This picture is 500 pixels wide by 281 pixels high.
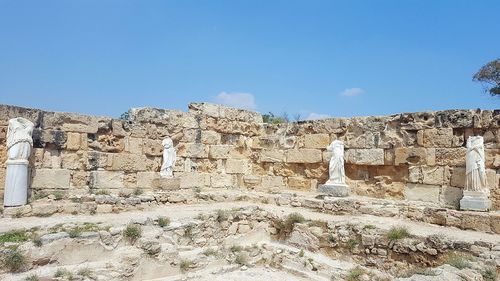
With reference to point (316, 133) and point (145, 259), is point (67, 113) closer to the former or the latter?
point (145, 259)

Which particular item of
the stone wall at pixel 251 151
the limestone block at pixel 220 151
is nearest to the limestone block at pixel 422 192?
the stone wall at pixel 251 151

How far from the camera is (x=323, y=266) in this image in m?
8.61

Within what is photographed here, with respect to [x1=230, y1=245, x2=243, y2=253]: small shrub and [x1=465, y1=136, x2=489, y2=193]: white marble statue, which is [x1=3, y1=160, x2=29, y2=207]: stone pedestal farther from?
[x1=465, y1=136, x2=489, y2=193]: white marble statue

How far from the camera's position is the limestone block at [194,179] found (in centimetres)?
1195

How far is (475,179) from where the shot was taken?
29.1 feet

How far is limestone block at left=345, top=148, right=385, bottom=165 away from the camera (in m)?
11.1

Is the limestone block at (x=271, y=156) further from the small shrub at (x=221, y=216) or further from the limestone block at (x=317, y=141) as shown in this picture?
the small shrub at (x=221, y=216)

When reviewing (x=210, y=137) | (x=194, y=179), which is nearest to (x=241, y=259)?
(x=194, y=179)

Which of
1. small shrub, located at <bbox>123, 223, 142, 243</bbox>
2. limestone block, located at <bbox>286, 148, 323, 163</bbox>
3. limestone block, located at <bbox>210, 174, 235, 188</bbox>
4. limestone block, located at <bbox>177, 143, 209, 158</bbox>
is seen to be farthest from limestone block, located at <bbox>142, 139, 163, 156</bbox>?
limestone block, located at <bbox>286, 148, 323, 163</bbox>

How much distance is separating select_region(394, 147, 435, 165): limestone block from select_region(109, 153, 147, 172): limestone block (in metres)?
7.12

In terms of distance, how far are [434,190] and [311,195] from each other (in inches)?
133

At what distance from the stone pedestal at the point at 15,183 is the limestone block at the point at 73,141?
150 cm

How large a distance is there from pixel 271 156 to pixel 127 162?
492cm

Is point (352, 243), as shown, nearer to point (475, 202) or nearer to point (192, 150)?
point (475, 202)
